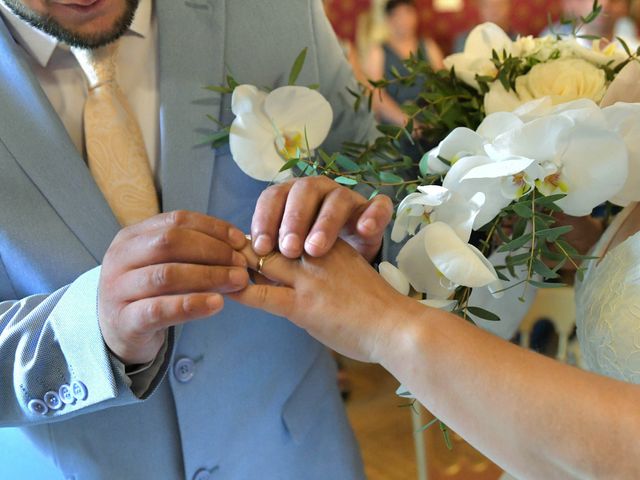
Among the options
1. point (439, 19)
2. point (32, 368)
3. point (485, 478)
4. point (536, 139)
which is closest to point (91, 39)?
point (32, 368)

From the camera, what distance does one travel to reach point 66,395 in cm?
84

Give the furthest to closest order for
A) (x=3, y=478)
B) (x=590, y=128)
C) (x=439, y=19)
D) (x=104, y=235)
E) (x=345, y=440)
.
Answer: (x=439, y=19) → (x=345, y=440) → (x=3, y=478) → (x=104, y=235) → (x=590, y=128)

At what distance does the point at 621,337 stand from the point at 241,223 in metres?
0.54

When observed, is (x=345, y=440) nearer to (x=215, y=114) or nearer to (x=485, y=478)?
(x=485, y=478)

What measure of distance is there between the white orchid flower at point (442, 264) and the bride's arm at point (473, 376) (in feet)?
0.15

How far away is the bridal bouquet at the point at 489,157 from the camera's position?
2.40 ft

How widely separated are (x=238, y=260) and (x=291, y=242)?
0.06 m

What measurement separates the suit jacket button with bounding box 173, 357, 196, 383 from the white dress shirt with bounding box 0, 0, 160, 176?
280mm

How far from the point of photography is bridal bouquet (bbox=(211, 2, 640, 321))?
73cm

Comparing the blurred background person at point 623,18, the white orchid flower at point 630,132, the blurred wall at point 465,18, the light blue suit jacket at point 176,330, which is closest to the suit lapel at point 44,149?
the light blue suit jacket at point 176,330

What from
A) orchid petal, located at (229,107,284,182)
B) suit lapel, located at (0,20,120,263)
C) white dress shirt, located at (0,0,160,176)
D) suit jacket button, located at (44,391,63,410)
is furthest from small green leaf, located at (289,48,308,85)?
suit jacket button, located at (44,391,63,410)

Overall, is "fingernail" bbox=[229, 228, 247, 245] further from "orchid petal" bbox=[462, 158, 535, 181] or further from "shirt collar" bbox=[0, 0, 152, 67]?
"shirt collar" bbox=[0, 0, 152, 67]

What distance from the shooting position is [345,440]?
1.19 meters

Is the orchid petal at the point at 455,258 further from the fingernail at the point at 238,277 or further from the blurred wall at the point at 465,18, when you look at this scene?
the blurred wall at the point at 465,18
